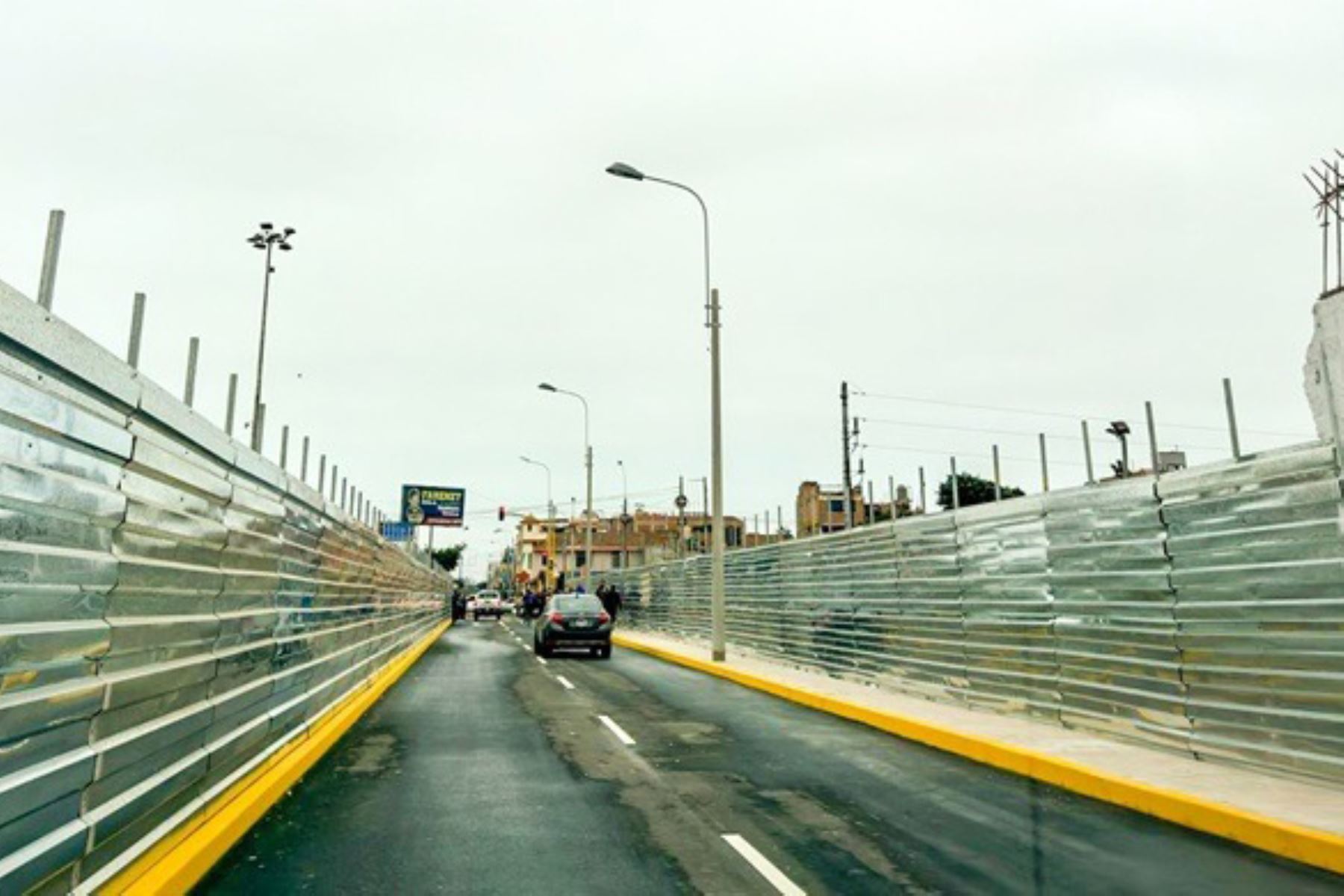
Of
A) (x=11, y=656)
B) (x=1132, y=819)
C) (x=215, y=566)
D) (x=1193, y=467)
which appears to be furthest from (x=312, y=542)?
(x=1193, y=467)

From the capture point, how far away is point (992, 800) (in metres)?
7.38

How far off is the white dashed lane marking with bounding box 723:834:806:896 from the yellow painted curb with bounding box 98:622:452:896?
312 centimetres

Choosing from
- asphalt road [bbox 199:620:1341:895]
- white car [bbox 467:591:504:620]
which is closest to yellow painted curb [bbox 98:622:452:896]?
asphalt road [bbox 199:620:1341:895]

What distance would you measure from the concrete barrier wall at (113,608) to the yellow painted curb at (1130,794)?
6.53 m

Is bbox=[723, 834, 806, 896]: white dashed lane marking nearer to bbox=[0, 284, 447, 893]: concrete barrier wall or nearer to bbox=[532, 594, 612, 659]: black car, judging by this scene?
bbox=[0, 284, 447, 893]: concrete barrier wall

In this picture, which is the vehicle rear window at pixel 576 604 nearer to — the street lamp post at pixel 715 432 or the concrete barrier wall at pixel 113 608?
the street lamp post at pixel 715 432

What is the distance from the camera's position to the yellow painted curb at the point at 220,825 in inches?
186

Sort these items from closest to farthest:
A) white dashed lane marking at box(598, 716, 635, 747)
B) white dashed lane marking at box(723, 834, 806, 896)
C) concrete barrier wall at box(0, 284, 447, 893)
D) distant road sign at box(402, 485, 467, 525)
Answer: concrete barrier wall at box(0, 284, 447, 893), white dashed lane marking at box(723, 834, 806, 896), white dashed lane marking at box(598, 716, 635, 747), distant road sign at box(402, 485, 467, 525)

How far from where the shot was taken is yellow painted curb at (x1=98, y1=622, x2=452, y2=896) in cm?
473

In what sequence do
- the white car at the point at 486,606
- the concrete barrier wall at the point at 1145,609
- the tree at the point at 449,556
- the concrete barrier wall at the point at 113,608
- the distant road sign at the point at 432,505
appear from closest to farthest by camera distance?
the concrete barrier wall at the point at 113,608 < the concrete barrier wall at the point at 1145,609 < the white car at the point at 486,606 < the distant road sign at the point at 432,505 < the tree at the point at 449,556

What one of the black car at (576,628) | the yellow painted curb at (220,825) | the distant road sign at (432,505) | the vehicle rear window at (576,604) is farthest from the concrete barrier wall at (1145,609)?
the distant road sign at (432,505)

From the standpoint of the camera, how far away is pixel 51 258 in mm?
4289

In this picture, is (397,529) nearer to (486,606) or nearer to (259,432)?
(486,606)

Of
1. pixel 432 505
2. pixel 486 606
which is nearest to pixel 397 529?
pixel 432 505
